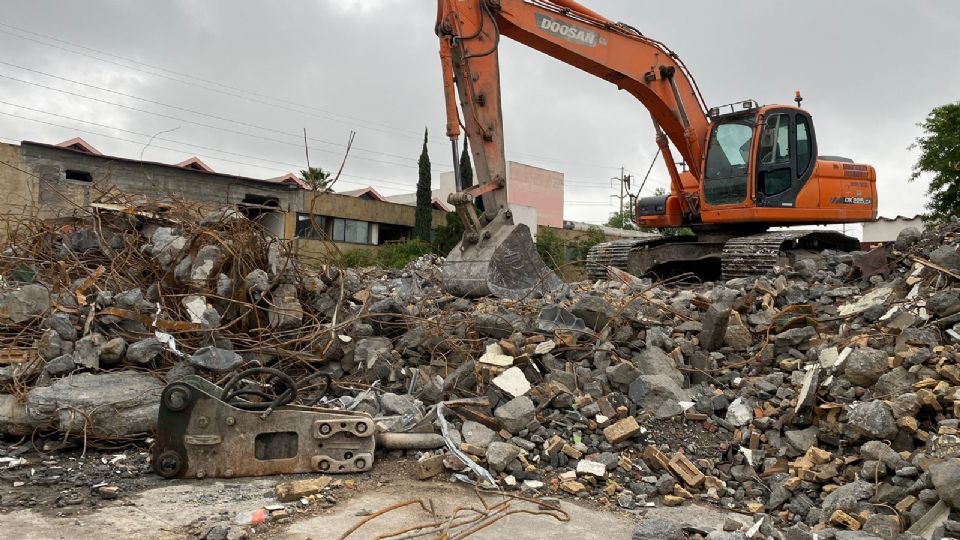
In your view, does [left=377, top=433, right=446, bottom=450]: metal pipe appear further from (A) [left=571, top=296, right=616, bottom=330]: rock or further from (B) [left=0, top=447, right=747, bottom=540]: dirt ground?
(A) [left=571, top=296, right=616, bottom=330]: rock

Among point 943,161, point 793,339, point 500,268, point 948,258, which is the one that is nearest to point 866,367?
point 793,339

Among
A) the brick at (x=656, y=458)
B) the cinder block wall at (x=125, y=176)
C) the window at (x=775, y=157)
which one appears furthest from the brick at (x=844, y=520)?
the cinder block wall at (x=125, y=176)

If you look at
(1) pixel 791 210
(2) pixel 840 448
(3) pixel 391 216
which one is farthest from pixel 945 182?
(2) pixel 840 448

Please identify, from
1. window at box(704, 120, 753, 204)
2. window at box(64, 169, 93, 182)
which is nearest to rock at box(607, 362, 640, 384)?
window at box(704, 120, 753, 204)

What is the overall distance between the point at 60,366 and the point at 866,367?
4.95 meters

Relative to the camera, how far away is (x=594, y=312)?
529cm

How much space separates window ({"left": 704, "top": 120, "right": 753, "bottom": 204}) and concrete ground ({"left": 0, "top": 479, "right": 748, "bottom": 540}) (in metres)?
6.22

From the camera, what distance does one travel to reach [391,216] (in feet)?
93.4

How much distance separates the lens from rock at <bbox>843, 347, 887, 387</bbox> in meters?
4.16

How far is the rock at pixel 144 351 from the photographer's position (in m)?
4.65

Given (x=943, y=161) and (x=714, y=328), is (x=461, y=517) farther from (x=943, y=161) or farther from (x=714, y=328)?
(x=943, y=161)

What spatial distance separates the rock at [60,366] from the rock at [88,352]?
5 cm

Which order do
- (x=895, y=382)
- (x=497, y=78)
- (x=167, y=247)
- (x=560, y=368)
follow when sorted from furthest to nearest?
(x=497, y=78) → (x=167, y=247) → (x=560, y=368) → (x=895, y=382)

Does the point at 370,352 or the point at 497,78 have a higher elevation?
the point at 497,78
